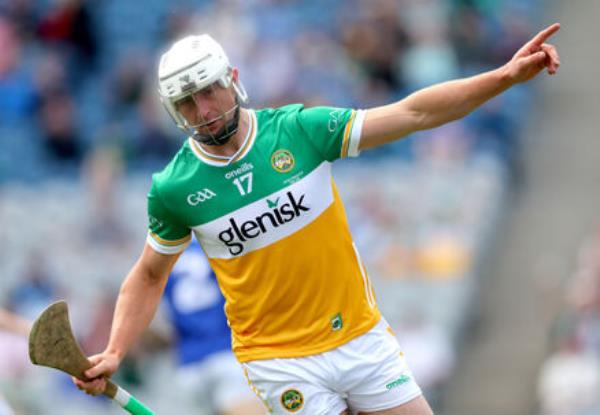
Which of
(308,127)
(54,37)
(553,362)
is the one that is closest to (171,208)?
(308,127)

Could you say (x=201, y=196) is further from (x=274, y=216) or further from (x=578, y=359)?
(x=578, y=359)

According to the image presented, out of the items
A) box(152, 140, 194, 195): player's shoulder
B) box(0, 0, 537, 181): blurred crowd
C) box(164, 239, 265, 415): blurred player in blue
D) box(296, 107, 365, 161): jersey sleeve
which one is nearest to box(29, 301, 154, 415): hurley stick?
box(152, 140, 194, 195): player's shoulder

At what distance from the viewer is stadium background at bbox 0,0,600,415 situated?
1133 cm

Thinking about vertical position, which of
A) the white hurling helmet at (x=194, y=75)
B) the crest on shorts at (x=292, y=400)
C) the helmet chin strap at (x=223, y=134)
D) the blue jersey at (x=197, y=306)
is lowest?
the blue jersey at (x=197, y=306)

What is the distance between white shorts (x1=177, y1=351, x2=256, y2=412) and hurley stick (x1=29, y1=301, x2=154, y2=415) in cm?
253

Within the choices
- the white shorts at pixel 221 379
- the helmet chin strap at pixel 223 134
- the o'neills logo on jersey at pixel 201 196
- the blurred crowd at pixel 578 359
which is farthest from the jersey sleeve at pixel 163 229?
the blurred crowd at pixel 578 359

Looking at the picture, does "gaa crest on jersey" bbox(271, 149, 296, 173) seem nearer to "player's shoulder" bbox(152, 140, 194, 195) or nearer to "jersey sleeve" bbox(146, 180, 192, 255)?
"player's shoulder" bbox(152, 140, 194, 195)

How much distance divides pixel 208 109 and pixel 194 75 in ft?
0.48

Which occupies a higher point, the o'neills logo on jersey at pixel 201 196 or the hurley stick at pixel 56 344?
the o'neills logo on jersey at pixel 201 196

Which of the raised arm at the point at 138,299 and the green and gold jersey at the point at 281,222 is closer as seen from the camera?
the green and gold jersey at the point at 281,222

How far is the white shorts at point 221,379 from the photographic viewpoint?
328 inches

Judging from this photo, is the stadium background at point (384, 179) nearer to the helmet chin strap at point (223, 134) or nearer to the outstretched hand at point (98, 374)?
the outstretched hand at point (98, 374)

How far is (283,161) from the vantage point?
580cm

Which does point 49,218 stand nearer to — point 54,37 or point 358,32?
point 54,37
